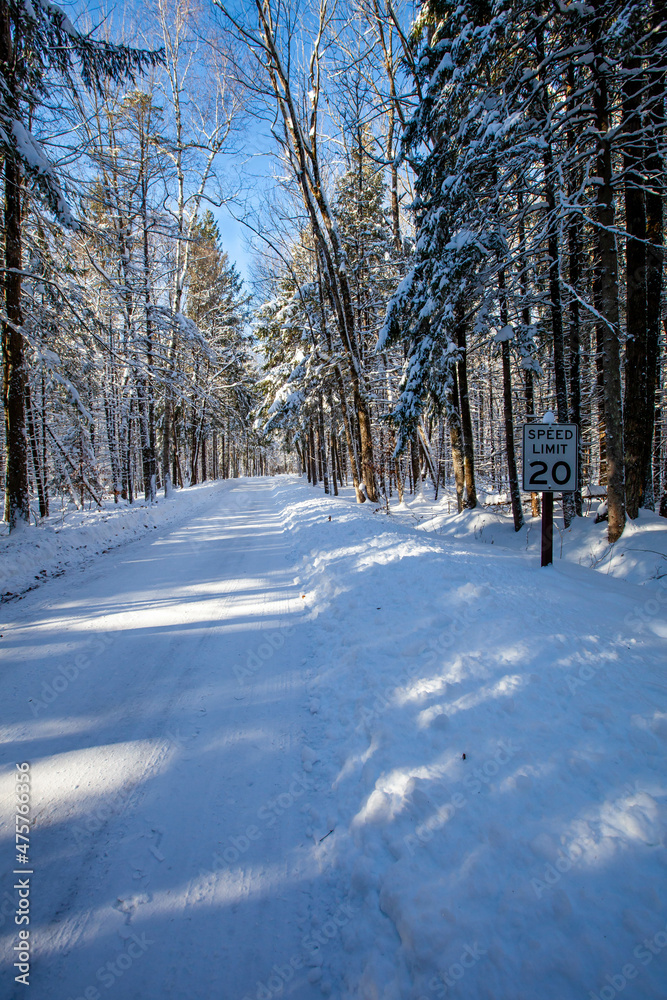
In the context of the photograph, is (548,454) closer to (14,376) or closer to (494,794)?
(494,794)

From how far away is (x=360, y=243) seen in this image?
1542cm

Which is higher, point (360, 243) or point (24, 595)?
point (360, 243)

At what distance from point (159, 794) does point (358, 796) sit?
1.22m

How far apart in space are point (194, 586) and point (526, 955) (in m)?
5.21

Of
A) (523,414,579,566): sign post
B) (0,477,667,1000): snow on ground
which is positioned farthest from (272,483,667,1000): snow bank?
(523,414,579,566): sign post

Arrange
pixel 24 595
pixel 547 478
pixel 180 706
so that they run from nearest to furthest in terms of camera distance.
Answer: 1. pixel 180 706
2. pixel 547 478
3. pixel 24 595

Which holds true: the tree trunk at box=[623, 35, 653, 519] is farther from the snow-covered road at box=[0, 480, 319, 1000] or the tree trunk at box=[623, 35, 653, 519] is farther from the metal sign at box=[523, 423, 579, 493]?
the snow-covered road at box=[0, 480, 319, 1000]

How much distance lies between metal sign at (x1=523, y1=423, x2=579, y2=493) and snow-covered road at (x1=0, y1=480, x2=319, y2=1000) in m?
3.18

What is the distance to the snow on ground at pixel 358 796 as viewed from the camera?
5.23 feet

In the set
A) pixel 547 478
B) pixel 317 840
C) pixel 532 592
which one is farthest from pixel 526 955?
pixel 547 478

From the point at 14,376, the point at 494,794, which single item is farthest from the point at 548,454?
the point at 14,376

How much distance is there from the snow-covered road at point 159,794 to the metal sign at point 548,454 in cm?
318

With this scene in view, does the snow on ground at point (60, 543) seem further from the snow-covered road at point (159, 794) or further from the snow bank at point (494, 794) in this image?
the snow bank at point (494, 794)

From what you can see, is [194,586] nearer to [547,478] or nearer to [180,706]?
[180,706]
